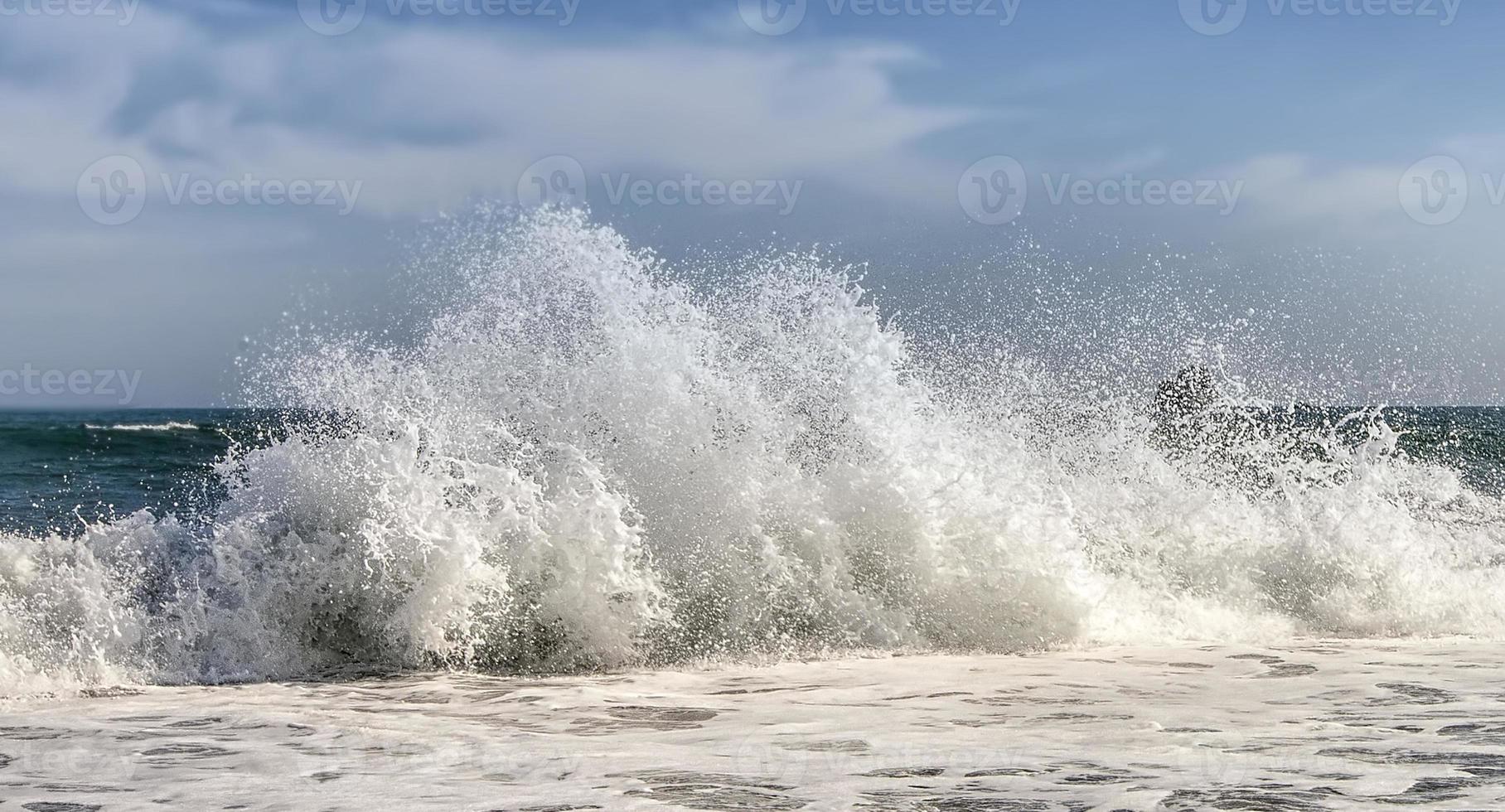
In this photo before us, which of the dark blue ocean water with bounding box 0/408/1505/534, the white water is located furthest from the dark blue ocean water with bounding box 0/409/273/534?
the white water

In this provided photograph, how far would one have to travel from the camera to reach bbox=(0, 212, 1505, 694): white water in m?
7.61

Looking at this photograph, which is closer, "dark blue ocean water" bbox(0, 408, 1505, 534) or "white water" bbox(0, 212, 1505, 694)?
"white water" bbox(0, 212, 1505, 694)

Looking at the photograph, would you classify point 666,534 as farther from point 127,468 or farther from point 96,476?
point 127,468

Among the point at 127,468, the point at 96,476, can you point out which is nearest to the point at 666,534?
the point at 96,476

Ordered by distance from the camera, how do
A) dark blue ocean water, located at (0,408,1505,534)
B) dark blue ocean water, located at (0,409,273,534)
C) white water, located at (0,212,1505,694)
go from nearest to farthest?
white water, located at (0,212,1505,694)
dark blue ocean water, located at (0,408,1505,534)
dark blue ocean water, located at (0,409,273,534)

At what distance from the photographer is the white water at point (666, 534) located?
7.61 m

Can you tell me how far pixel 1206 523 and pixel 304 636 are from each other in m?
6.81

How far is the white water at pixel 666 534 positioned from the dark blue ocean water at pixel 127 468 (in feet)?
2.63

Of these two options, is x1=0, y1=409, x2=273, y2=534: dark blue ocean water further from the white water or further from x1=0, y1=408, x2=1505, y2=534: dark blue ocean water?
the white water

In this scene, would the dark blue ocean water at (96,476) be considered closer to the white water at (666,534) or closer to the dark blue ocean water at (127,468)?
the dark blue ocean water at (127,468)

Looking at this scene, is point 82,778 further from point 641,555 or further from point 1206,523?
point 1206,523

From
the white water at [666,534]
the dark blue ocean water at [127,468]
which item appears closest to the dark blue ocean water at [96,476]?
the dark blue ocean water at [127,468]

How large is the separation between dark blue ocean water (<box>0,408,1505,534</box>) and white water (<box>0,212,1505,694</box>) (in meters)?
0.80

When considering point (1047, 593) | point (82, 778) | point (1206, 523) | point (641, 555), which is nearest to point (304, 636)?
point (641, 555)
